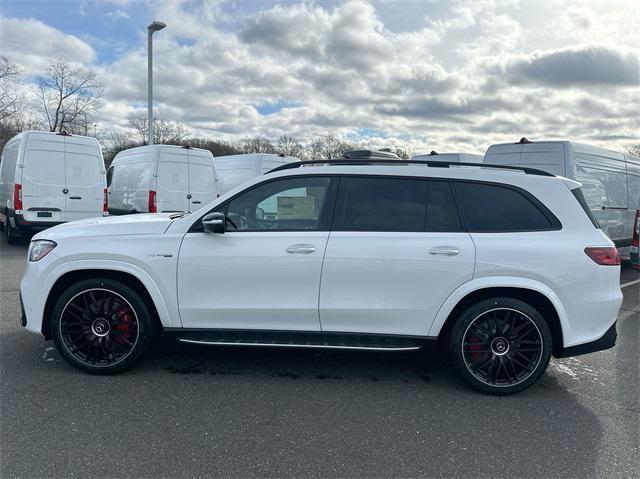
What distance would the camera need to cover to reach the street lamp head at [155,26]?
14414 mm

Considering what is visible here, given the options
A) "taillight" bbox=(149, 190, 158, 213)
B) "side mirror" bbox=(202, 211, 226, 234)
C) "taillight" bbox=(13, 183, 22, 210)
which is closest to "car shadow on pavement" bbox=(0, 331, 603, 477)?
"side mirror" bbox=(202, 211, 226, 234)

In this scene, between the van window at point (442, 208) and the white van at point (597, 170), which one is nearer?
the van window at point (442, 208)

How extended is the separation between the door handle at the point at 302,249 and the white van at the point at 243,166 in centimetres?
978

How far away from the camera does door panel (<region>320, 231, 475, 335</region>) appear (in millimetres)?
3557

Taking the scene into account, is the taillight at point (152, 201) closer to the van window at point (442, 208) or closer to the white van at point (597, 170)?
the white van at point (597, 170)

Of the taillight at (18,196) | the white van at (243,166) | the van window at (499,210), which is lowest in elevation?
the van window at (499,210)

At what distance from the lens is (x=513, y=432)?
3.09 meters

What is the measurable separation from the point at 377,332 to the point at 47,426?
2364mm

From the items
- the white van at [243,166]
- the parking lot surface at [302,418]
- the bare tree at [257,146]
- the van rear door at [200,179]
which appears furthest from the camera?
the bare tree at [257,146]

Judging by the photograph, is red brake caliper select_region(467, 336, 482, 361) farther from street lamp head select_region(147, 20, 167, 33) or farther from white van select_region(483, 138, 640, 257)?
street lamp head select_region(147, 20, 167, 33)

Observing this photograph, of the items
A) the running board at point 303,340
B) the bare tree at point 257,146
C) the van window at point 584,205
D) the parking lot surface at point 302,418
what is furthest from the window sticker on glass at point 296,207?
the bare tree at point 257,146

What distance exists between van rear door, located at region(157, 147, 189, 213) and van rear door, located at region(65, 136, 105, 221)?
129 cm

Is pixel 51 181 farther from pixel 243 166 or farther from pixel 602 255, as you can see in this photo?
pixel 602 255

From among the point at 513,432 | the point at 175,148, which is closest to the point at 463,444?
the point at 513,432
